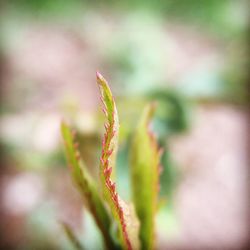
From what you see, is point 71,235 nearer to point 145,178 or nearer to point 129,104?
point 145,178

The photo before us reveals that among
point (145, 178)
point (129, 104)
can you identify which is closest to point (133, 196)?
point (145, 178)

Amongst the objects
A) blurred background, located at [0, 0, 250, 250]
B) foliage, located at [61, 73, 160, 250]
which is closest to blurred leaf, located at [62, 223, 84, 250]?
foliage, located at [61, 73, 160, 250]

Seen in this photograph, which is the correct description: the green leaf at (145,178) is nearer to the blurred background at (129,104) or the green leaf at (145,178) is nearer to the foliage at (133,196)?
the foliage at (133,196)

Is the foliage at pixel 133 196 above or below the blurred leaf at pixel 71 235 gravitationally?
above

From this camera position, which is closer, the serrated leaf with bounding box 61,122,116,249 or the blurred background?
the serrated leaf with bounding box 61,122,116,249

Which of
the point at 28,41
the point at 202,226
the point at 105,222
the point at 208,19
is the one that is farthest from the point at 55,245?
the point at 208,19

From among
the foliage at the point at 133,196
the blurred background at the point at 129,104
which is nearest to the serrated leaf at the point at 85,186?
the foliage at the point at 133,196

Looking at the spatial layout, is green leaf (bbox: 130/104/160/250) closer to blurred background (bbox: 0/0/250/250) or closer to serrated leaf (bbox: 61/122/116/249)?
serrated leaf (bbox: 61/122/116/249)
